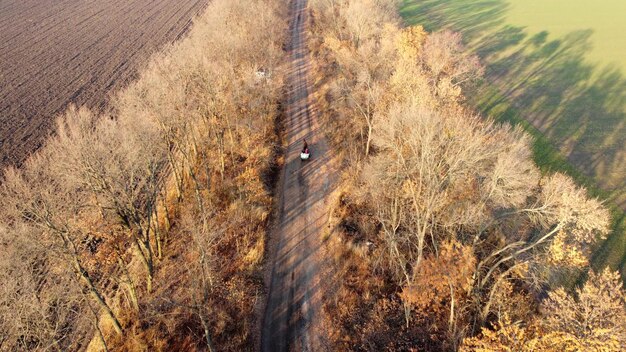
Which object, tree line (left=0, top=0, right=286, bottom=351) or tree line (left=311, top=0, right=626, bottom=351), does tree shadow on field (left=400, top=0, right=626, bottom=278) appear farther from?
tree line (left=0, top=0, right=286, bottom=351)

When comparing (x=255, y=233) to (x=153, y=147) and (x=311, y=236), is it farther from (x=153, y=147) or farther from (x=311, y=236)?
(x=153, y=147)

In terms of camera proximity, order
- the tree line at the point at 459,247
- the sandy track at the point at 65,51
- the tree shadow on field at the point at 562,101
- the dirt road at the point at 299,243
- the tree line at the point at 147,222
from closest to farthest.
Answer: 1. the tree line at the point at 459,247
2. the tree line at the point at 147,222
3. the dirt road at the point at 299,243
4. the tree shadow on field at the point at 562,101
5. the sandy track at the point at 65,51

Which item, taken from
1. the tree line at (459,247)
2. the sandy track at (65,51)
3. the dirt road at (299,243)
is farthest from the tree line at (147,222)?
the sandy track at (65,51)

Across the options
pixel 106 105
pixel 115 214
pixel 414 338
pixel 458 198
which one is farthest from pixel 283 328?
pixel 106 105

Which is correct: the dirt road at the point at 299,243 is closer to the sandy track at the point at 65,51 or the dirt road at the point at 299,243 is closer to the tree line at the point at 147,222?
the tree line at the point at 147,222

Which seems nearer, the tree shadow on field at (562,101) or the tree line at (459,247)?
the tree line at (459,247)

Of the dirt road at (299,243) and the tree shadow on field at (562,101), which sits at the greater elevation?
the dirt road at (299,243)

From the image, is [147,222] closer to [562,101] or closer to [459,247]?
[459,247]
